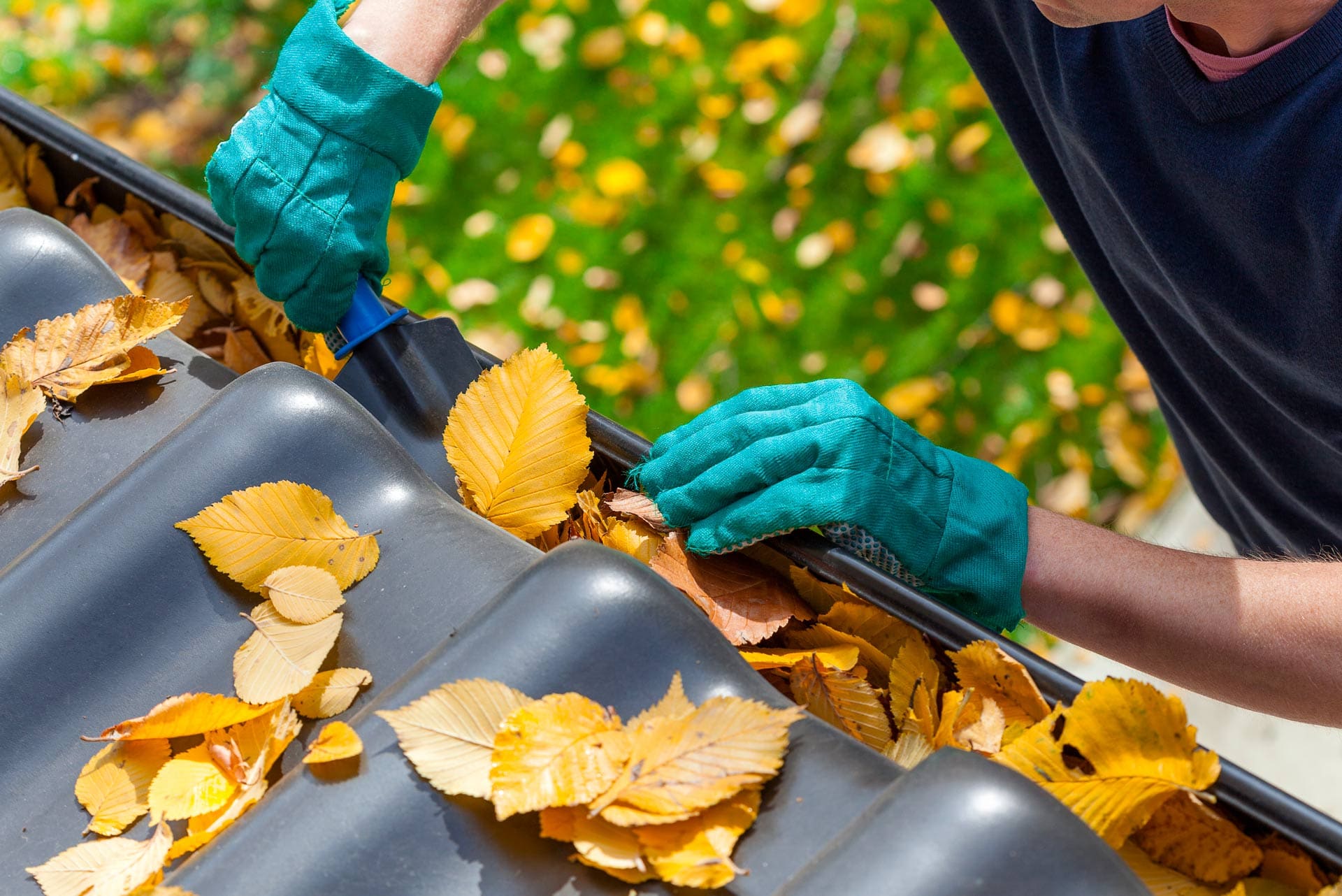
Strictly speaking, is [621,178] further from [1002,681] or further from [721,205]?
[1002,681]

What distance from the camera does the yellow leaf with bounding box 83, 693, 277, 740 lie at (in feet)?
2.71

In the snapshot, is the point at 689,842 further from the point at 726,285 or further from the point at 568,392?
the point at 726,285

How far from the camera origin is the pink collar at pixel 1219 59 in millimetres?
1107

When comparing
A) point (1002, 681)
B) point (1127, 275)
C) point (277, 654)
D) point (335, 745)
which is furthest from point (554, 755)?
point (1127, 275)

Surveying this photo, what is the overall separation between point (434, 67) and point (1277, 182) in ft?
3.29

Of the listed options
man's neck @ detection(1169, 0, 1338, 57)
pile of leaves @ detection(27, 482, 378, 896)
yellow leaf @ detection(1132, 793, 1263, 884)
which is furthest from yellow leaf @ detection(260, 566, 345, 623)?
man's neck @ detection(1169, 0, 1338, 57)

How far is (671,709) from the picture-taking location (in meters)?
0.77

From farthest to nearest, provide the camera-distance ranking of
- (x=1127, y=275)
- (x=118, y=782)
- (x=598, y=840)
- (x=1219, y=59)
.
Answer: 1. (x=1127, y=275)
2. (x=1219, y=59)
3. (x=118, y=782)
4. (x=598, y=840)

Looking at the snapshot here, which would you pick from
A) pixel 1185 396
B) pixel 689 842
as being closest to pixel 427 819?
pixel 689 842

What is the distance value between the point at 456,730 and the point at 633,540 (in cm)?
32

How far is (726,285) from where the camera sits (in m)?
2.56

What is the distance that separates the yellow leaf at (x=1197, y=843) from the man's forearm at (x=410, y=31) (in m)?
1.13

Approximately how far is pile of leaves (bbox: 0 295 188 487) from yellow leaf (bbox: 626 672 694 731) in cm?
65

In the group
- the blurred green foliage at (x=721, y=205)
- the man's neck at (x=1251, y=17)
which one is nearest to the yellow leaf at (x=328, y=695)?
the man's neck at (x=1251, y=17)
